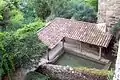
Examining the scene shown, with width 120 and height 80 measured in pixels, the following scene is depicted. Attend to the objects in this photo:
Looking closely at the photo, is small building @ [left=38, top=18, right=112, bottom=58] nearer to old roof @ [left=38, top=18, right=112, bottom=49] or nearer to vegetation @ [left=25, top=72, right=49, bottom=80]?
old roof @ [left=38, top=18, right=112, bottom=49]

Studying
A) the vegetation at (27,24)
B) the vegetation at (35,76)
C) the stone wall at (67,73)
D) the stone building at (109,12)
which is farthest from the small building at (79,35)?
the vegetation at (35,76)

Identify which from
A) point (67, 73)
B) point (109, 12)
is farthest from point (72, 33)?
point (67, 73)

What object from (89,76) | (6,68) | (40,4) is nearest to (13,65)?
(6,68)

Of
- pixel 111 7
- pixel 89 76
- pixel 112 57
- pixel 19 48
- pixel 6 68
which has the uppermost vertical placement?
pixel 111 7

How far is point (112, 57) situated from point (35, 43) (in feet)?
25.2

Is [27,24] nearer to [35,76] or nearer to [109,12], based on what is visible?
[109,12]

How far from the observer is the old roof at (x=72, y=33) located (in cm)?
1639

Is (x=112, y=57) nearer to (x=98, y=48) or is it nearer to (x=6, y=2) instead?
(x=98, y=48)

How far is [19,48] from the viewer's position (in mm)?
11320

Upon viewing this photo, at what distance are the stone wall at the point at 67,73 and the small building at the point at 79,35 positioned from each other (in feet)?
11.1

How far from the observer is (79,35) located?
1703 cm

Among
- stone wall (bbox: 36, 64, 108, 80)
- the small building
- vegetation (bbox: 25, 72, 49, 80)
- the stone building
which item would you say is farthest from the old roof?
vegetation (bbox: 25, 72, 49, 80)

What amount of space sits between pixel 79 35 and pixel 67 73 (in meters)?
5.55

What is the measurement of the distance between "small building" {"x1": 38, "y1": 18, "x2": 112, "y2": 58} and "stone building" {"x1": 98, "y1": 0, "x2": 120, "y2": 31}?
2.98ft
